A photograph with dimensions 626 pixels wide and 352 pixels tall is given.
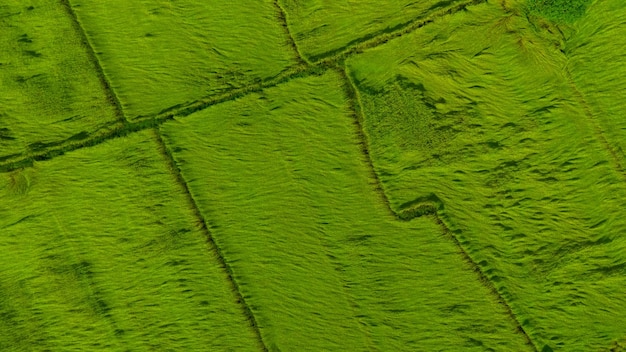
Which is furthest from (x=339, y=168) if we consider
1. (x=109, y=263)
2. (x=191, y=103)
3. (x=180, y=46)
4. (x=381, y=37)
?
(x=109, y=263)

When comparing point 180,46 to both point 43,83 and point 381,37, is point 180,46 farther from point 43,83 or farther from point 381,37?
point 381,37

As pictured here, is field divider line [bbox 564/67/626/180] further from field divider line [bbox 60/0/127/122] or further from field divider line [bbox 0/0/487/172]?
field divider line [bbox 60/0/127/122]

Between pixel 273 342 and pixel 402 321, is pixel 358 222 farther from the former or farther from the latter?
pixel 273 342

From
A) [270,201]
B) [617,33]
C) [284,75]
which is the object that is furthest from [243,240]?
[617,33]

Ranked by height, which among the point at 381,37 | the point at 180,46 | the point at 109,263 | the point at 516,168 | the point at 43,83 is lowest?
the point at 516,168

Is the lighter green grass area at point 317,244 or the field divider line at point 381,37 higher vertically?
the field divider line at point 381,37

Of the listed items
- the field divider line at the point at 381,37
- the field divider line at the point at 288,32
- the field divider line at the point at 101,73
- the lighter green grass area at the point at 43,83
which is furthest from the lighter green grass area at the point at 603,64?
the lighter green grass area at the point at 43,83

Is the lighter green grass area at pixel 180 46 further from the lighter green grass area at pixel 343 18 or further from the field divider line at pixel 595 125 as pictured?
the field divider line at pixel 595 125
